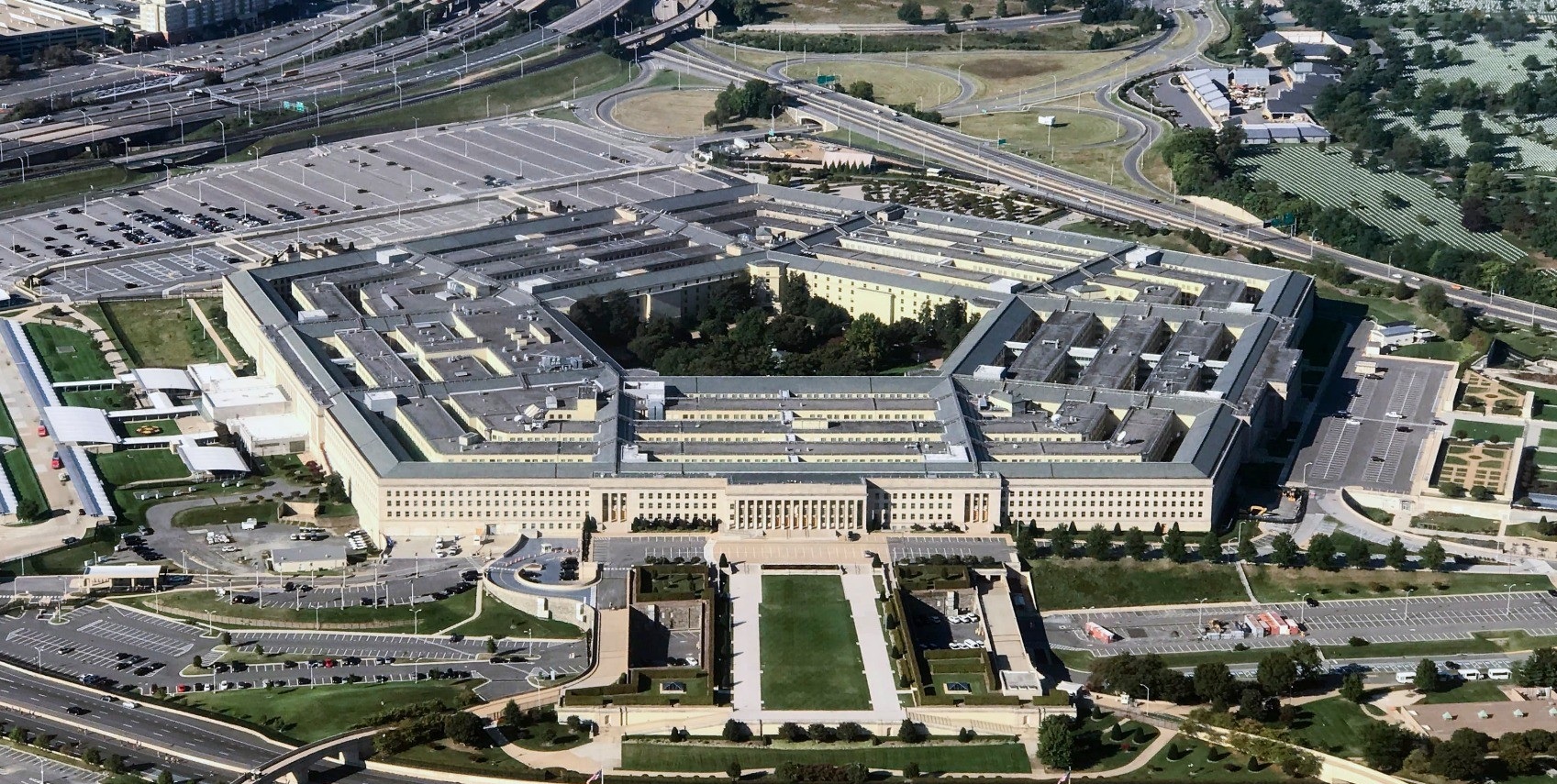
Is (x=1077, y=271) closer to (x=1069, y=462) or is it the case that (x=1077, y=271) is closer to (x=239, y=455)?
(x=1069, y=462)

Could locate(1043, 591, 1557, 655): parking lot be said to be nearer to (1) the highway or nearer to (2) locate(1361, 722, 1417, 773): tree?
(2) locate(1361, 722, 1417, 773): tree

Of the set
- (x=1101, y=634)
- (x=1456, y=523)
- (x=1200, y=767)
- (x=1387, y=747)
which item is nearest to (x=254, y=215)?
(x=1101, y=634)

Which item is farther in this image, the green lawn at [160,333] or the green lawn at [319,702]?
the green lawn at [160,333]

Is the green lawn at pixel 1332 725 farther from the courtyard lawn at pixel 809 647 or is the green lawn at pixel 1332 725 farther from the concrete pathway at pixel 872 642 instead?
the courtyard lawn at pixel 809 647

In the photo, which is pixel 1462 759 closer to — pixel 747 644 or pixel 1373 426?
pixel 747 644

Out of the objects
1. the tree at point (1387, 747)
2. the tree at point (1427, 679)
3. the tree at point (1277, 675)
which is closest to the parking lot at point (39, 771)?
the tree at point (1277, 675)

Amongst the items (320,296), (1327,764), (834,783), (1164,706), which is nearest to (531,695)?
(834,783)

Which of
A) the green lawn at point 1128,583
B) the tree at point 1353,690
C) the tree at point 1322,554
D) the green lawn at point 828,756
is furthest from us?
the tree at point 1322,554
